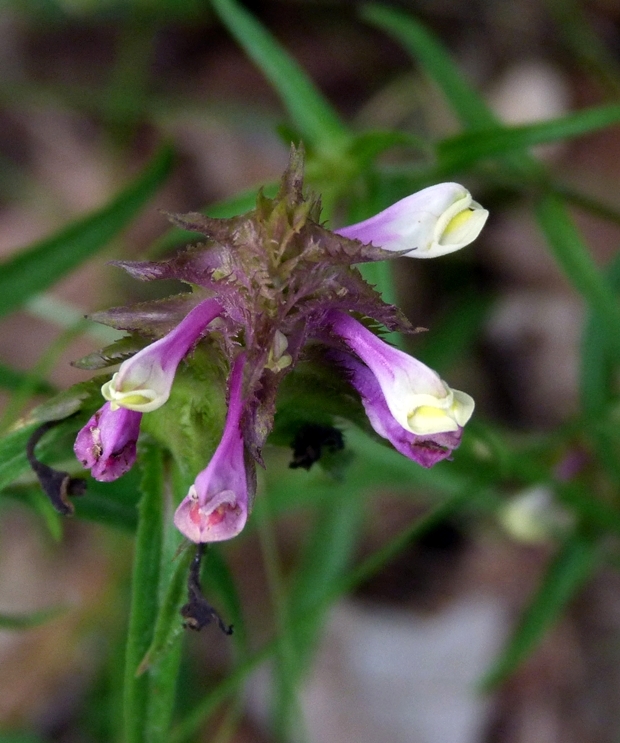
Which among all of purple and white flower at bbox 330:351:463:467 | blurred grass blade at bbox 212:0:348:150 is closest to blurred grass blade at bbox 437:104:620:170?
blurred grass blade at bbox 212:0:348:150

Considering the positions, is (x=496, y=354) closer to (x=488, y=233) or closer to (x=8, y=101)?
(x=488, y=233)

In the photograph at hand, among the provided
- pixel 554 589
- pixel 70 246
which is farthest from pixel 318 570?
pixel 70 246

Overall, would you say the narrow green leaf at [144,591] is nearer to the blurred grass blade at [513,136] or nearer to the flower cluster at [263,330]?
the flower cluster at [263,330]

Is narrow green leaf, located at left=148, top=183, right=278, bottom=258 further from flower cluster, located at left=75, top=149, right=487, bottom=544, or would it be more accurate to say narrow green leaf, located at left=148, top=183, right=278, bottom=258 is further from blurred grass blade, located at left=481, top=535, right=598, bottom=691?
blurred grass blade, located at left=481, top=535, right=598, bottom=691

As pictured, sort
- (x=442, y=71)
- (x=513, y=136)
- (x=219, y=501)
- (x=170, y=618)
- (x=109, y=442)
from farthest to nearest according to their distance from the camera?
1. (x=442, y=71)
2. (x=513, y=136)
3. (x=170, y=618)
4. (x=109, y=442)
5. (x=219, y=501)

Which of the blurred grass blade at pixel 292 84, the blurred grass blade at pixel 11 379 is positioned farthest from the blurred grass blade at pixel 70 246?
the blurred grass blade at pixel 292 84

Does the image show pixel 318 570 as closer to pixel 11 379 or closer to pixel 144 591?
pixel 11 379

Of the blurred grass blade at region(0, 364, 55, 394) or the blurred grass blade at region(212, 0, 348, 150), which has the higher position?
the blurred grass blade at region(212, 0, 348, 150)
